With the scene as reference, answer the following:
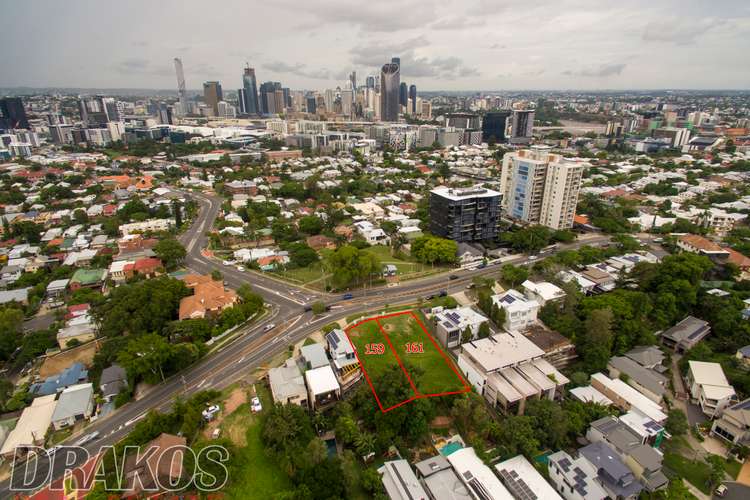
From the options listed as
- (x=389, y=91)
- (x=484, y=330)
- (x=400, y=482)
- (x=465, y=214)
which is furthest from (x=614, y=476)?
(x=389, y=91)

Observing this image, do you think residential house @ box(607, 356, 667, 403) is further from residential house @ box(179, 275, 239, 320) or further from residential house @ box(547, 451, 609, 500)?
residential house @ box(179, 275, 239, 320)

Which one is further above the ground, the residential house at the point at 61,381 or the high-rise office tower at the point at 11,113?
the high-rise office tower at the point at 11,113

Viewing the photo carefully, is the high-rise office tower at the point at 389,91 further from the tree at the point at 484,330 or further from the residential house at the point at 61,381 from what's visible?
the residential house at the point at 61,381

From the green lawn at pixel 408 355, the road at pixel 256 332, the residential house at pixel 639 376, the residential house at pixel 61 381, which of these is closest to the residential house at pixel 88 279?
the road at pixel 256 332

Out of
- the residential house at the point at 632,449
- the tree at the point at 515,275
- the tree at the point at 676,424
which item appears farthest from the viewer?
the tree at the point at 515,275

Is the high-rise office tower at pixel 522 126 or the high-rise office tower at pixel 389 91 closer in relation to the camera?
the high-rise office tower at pixel 522 126

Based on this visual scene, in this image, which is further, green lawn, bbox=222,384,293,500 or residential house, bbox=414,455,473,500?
green lawn, bbox=222,384,293,500

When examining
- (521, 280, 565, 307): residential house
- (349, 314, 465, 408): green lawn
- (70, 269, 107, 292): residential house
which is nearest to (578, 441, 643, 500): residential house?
(349, 314, 465, 408): green lawn
